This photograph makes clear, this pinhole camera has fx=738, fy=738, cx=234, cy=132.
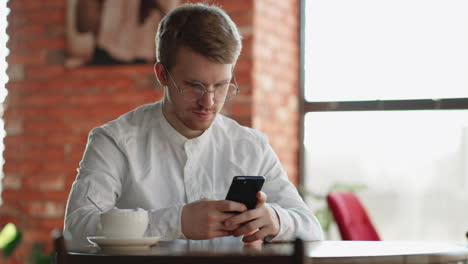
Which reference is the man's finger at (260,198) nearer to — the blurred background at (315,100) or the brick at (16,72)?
the blurred background at (315,100)

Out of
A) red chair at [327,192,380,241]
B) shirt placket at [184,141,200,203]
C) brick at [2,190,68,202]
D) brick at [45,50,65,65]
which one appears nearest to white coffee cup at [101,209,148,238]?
shirt placket at [184,141,200,203]

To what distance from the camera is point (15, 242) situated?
4.26m

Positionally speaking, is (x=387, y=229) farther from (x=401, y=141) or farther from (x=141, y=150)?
(x=141, y=150)

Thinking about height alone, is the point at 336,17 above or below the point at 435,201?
above

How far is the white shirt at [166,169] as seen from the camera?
2107mm

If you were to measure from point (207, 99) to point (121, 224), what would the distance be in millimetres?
543

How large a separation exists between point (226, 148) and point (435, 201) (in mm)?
2340

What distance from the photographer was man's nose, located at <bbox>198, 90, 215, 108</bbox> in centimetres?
217

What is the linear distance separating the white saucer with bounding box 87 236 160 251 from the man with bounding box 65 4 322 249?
7.5 inches

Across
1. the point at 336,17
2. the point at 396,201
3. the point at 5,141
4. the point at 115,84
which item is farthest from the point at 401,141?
the point at 5,141

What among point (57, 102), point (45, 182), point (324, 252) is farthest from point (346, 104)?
point (324, 252)

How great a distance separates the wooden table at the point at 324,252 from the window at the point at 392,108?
252cm

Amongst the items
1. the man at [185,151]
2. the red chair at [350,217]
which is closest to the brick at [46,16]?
the red chair at [350,217]

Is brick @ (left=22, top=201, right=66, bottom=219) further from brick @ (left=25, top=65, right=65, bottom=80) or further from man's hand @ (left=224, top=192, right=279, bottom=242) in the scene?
man's hand @ (left=224, top=192, right=279, bottom=242)
